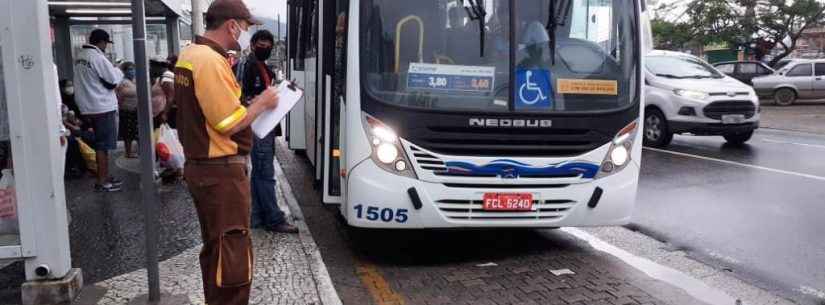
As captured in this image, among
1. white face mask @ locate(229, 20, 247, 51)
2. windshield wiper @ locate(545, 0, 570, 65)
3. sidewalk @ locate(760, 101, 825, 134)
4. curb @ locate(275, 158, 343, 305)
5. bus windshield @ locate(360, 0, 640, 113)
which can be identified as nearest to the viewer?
white face mask @ locate(229, 20, 247, 51)

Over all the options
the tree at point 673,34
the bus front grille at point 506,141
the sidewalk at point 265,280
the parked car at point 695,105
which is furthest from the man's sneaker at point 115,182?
the tree at point 673,34

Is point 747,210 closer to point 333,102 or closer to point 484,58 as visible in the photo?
point 484,58

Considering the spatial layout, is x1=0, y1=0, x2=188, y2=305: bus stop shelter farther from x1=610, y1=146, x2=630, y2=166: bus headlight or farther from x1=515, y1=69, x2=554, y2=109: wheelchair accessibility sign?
x1=610, y1=146, x2=630, y2=166: bus headlight

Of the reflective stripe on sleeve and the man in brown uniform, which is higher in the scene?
the reflective stripe on sleeve

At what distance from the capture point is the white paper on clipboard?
11.5ft

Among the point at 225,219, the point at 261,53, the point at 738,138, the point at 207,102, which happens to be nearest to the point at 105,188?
the point at 261,53

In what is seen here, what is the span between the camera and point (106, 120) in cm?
809

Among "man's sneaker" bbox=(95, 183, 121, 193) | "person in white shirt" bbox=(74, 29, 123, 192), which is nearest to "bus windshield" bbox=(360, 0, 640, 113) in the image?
"person in white shirt" bbox=(74, 29, 123, 192)

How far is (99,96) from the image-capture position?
795 cm

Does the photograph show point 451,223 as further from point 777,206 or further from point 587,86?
point 777,206

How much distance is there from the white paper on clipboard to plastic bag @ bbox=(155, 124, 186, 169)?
17.6ft

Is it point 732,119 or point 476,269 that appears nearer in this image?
point 476,269

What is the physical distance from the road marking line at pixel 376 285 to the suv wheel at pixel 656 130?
8940mm

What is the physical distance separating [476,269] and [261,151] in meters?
2.22
